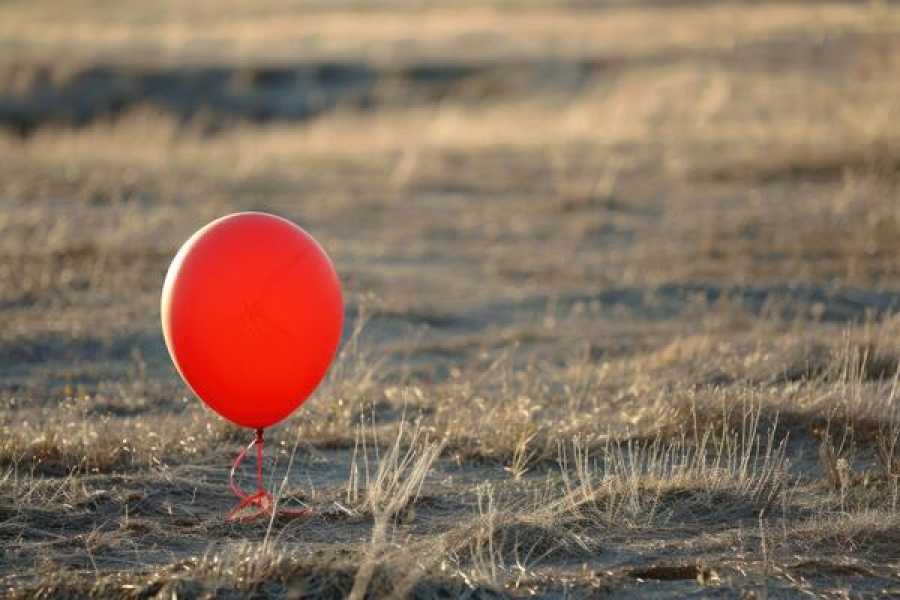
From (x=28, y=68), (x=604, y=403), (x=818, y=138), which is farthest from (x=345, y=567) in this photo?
(x=28, y=68)

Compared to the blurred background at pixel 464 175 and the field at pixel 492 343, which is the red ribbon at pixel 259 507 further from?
the blurred background at pixel 464 175

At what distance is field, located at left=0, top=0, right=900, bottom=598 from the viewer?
18.2 feet

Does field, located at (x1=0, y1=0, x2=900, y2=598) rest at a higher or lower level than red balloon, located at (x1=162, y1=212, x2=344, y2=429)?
lower

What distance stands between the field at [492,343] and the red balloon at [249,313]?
602 millimetres

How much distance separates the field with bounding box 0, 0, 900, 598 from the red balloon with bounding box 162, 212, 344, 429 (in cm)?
60

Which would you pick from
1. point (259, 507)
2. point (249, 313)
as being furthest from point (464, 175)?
point (249, 313)

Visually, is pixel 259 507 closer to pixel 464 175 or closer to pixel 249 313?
pixel 249 313

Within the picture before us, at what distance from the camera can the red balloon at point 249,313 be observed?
18.0 ft

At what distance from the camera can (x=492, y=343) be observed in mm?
10312

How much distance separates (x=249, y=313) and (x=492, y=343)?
497cm

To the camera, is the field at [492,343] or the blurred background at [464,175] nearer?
the field at [492,343]

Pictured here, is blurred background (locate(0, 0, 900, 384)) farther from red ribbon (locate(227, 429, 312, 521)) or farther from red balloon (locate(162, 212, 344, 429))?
red balloon (locate(162, 212, 344, 429))

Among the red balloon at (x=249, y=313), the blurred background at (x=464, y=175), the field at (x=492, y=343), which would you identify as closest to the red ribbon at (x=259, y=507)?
the field at (x=492, y=343)

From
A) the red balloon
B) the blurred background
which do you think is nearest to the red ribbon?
the red balloon
